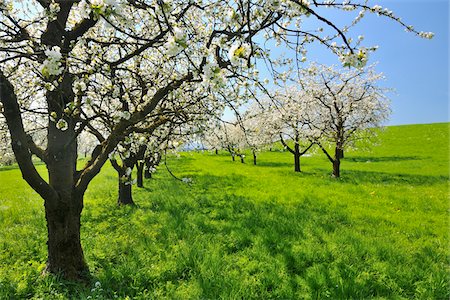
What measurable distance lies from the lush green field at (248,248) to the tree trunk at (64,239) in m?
0.23

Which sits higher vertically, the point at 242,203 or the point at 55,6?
the point at 55,6

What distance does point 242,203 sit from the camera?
35.1 ft

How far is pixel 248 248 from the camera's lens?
20.7 feet

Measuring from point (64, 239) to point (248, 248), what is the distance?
3581 millimetres

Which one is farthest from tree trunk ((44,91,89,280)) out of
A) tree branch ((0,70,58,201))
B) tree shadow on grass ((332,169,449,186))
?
tree shadow on grass ((332,169,449,186))

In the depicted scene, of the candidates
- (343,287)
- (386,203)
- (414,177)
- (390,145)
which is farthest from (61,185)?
(390,145)

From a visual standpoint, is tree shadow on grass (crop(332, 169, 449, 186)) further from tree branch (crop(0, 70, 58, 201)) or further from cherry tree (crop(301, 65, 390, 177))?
tree branch (crop(0, 70, 58, 201))

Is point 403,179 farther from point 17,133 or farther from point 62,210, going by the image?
point 17,133

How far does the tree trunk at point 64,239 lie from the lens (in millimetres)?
4941

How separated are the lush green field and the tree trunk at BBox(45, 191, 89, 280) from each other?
0.76 feet

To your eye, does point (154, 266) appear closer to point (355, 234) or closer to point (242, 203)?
point (355, 234)

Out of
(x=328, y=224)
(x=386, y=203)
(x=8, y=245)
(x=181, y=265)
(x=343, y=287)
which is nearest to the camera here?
(x=343, y=287)

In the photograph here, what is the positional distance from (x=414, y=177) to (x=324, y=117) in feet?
22.1

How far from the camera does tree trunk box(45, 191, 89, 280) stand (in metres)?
4.94
